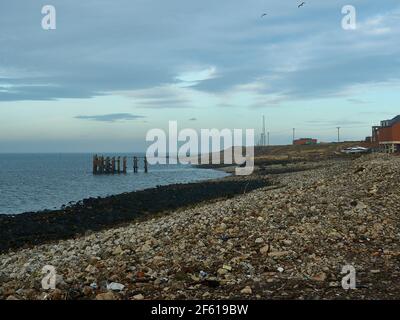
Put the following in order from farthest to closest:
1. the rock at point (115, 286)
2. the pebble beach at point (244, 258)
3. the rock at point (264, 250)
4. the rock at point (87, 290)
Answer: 1. the rock at point (264, 250)
2. the rock at point (115, 286)
3. the rock at point (87, 290)
4. the pebble beach at point (244, 258)

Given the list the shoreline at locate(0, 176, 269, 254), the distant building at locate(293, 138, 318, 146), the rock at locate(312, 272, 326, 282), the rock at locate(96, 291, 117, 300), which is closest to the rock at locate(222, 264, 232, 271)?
the rock at locate(312, 272, 326, 282)

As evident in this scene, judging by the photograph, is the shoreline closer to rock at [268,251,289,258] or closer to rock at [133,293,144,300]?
rock at [133,293,144,300]

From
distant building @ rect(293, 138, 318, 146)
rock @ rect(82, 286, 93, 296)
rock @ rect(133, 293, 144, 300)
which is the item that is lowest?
rock @ rect(82, 286, 93, 296)

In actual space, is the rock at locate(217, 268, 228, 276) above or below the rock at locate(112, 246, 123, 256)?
above

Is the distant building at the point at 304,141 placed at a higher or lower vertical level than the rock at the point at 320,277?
higher

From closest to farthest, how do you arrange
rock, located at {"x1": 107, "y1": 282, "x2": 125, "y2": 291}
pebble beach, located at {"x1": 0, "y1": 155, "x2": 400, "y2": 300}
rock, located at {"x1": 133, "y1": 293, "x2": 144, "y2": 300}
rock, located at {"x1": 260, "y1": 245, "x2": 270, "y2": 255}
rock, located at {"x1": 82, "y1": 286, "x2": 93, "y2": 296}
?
rock, located at {"x1": 133, "y1": 293, "x2": 144, "y2": 300}, pebble beach, located at {"x1": 0, "y1": 155, "x2": 400, "y2": 300}, rock, located at {"x1": 82, "y1": 286, "x2": 93, "y2": 296}, rock, located at {"x1": 107, "y1": 282, "x2": 125, "y2": 291}, rock, located at {"x1": 260, "y1": 245, "x2": 270, "y2": 255}

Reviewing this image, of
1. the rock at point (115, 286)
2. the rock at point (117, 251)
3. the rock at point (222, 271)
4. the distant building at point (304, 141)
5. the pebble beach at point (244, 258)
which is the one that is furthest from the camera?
the distant building at point (304, 141)

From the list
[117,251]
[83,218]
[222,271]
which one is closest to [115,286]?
[222,271]

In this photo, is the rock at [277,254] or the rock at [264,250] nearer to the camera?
the rock at [277,254]

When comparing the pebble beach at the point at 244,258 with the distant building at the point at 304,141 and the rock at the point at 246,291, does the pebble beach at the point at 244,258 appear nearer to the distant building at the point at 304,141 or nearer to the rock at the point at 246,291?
the rock at the point at 246,291

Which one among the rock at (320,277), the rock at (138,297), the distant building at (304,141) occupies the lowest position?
the rock at (138,297)

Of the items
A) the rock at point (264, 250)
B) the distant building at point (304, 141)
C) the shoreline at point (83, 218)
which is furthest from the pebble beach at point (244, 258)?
the distant building at point (304, 141)
